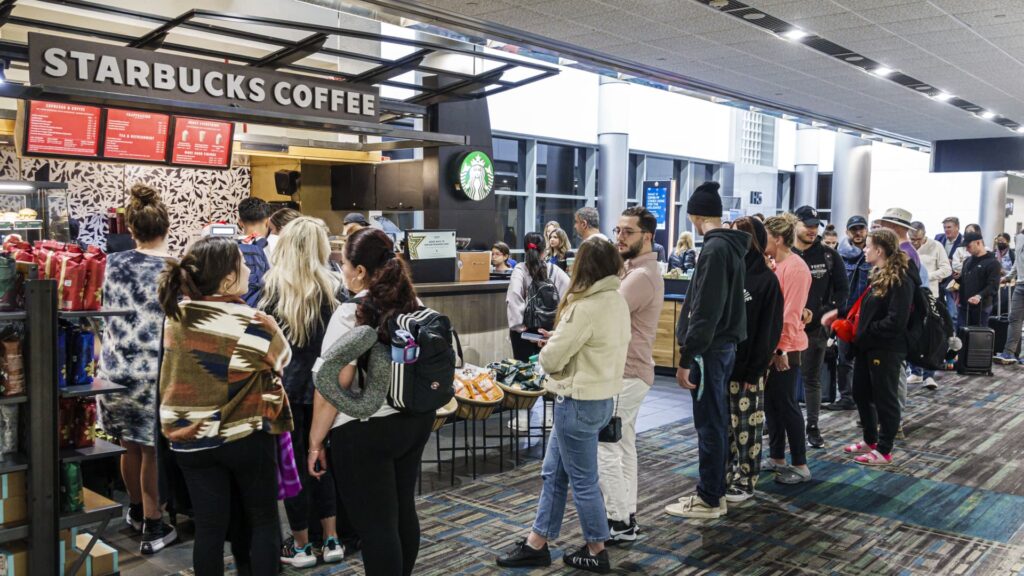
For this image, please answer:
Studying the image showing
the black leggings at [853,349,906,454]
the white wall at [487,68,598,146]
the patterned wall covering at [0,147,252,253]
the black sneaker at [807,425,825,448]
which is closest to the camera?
the black leggings at [853,349,906,454]

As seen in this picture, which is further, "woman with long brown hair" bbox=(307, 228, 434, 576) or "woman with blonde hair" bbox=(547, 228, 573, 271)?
"woman with blonde hair" bbox=(547, 228, 573, 271)

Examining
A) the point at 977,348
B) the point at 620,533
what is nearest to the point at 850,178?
the point at 977,348

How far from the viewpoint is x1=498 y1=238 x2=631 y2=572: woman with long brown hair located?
339cm

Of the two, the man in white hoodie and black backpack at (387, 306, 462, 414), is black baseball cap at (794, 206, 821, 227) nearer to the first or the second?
the man in white hoodie

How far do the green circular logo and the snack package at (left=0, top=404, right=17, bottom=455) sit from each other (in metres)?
6.23

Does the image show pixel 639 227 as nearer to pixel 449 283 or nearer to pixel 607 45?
pixel 449 283

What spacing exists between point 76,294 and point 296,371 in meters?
0.92

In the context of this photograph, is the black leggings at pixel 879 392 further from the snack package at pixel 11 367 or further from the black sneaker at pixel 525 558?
the snack package at pixel 11 367

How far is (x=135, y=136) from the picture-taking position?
788 centimetres

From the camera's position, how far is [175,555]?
12.7ft

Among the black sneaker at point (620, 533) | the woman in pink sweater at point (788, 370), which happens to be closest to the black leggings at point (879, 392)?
the woman in pink sweater at point (788, 370)

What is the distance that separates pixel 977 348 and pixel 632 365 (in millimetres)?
6906

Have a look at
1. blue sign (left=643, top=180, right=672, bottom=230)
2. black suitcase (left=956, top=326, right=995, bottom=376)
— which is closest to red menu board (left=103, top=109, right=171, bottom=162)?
blue sign (left=643, top=180, right=672, bottom=230)

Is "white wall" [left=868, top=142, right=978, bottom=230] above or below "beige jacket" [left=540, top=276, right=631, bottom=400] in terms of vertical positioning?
above
